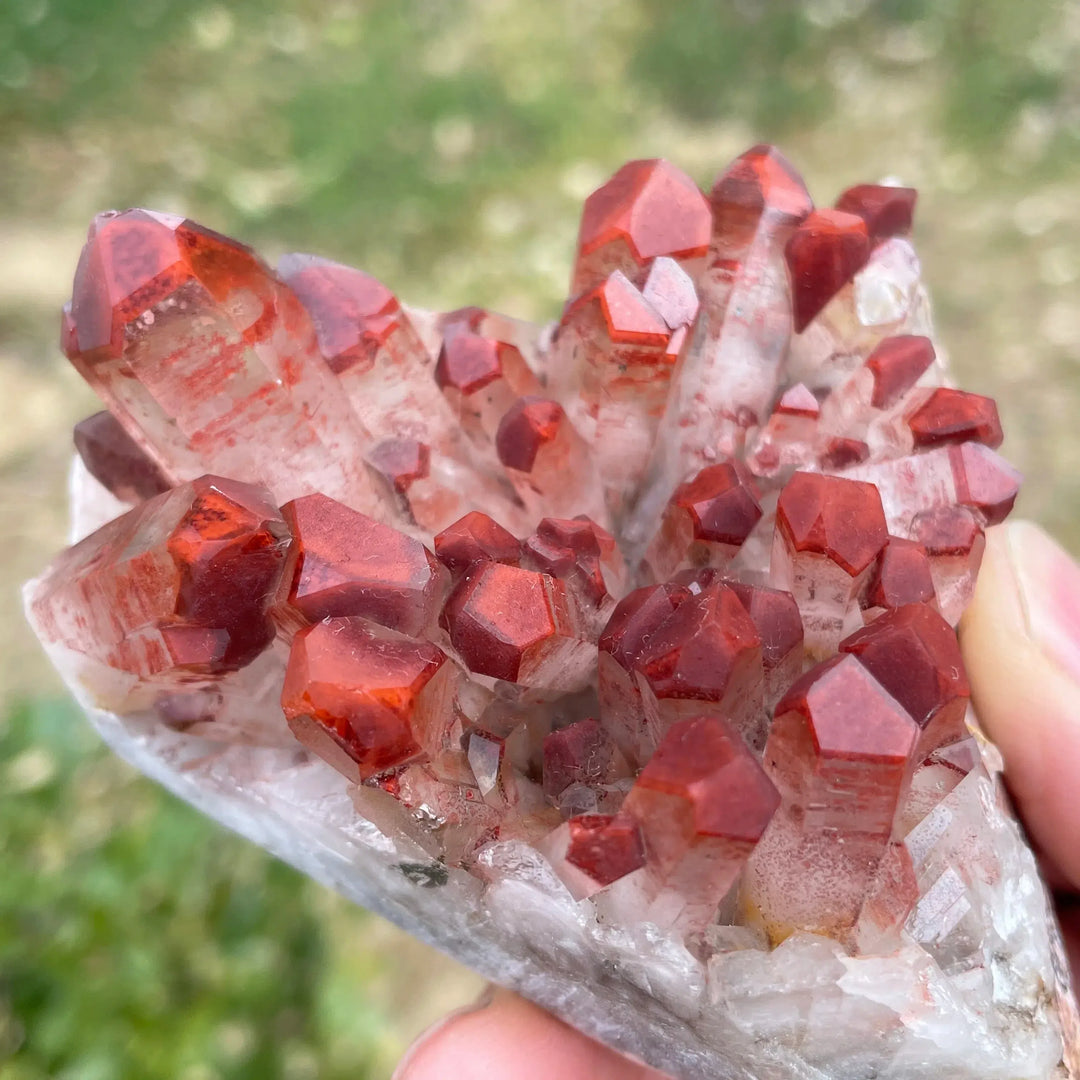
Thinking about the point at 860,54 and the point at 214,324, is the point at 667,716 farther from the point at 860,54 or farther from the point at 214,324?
the point at 860,54

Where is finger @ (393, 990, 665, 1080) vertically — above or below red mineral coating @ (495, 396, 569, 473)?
below

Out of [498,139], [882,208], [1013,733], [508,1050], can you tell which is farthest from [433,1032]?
[498,139]

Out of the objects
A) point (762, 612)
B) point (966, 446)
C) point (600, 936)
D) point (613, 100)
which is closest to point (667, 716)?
point (762, 612)

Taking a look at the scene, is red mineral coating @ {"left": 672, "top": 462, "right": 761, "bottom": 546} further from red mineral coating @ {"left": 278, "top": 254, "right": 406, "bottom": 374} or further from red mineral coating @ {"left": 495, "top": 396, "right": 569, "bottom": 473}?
red mineral coating @ {"left": 278, "top": 254, "right": 406, "bottom": 374}

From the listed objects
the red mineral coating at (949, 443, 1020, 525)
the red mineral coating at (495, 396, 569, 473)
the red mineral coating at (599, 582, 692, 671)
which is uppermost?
the red mineral coating at (495, 396, 569, 473)

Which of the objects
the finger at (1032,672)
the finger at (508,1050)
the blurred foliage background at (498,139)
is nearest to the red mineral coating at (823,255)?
the finger at (1032,672)

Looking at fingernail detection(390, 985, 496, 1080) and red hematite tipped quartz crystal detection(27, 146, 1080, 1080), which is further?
fingernail detection(390, 985, 496, 1080)

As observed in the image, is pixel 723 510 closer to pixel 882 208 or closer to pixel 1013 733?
pixel 882 208

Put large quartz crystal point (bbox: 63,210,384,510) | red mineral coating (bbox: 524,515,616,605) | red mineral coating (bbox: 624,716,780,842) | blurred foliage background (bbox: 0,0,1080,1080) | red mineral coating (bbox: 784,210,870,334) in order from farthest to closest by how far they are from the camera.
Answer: blurred foliage background (bbox: 0,0,1080,1080) → red mineral coating (bbox: 784,210,870,334) → red mineral coating (bbox: 524,515,616,605) → large quartz crystal point (bbox: 63,210,384,510) → red mineral coating (bbox: 624,716,780,842)

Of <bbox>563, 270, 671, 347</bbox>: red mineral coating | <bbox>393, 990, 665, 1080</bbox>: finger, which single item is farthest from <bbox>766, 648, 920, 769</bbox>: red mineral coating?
<bbox>393, 990, 665, 1080</bbox>: finger
